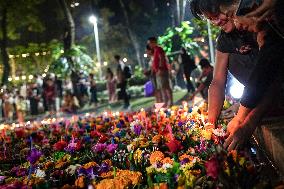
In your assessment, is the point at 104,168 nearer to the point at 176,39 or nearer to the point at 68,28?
the point at 176,39

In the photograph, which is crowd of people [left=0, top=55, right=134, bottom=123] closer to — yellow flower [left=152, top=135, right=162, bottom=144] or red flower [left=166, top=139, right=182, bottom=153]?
yellow flower [left=152, top=135, right=162, bottom=144]

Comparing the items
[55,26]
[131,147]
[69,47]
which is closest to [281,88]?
[131,147]

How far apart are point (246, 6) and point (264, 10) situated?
15 centimetres

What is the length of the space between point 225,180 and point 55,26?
41385mm

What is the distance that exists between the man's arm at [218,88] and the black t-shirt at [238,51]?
7 cm

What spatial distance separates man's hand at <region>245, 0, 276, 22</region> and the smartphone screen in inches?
2.7

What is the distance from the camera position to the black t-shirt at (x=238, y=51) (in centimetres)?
346

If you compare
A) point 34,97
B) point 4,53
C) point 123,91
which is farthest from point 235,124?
point 4,53

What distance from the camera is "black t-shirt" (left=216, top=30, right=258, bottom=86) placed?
3455 mm

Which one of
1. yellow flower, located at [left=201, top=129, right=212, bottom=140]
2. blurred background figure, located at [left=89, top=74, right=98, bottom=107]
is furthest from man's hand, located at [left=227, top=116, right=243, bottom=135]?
blurred background figure, located at [left=89, top=74, right=98, bottom=107]

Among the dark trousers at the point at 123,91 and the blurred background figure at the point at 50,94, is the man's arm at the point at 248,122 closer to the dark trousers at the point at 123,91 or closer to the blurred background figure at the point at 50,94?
the dark trousers at the point at 123,91

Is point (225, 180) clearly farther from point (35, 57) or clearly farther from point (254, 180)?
point (35, 57)

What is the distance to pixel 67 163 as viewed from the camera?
164 inches

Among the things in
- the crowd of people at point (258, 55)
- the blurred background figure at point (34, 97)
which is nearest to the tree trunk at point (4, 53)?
the blurred background figure at point (34, 97)
